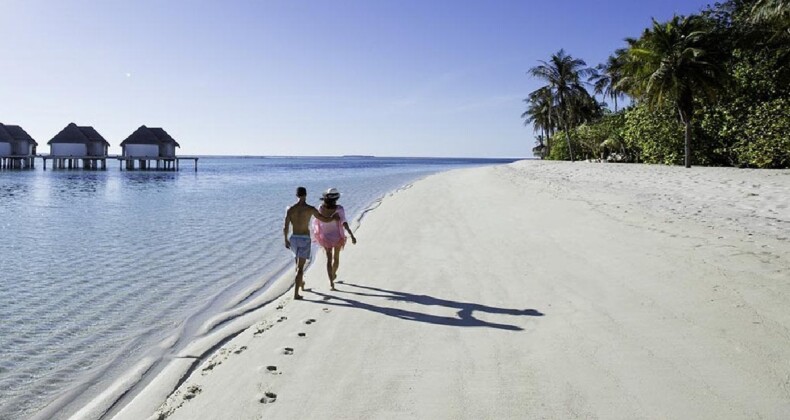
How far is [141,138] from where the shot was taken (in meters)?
68.2

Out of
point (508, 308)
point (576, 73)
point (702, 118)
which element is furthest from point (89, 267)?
point (576, 73)

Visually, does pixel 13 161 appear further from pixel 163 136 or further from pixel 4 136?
pixel 163 136

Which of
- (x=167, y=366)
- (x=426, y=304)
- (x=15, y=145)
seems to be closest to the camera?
(x=167, y=366)

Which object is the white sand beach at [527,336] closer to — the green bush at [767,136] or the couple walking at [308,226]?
the couple walking at [308,226]

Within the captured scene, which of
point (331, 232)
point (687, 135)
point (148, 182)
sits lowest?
point (148, 182)

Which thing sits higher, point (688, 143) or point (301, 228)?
point (688, 143)

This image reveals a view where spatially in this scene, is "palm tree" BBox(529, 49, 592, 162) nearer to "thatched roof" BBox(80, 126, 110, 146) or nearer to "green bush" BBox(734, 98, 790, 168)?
"green bush" BBox(734, 98, 790, 168)

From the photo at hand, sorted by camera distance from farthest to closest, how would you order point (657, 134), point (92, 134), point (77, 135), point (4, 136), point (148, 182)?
point (92, 134) < point (77, 135) < point (4, 136) < point (148, 182) < point (657, 134)

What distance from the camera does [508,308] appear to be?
5.71 metres

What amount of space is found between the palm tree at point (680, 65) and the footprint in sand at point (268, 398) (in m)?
27.1

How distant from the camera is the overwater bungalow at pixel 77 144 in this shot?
214ft

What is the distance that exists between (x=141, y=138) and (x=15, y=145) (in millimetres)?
16017

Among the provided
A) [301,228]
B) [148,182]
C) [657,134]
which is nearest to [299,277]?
[301,228]

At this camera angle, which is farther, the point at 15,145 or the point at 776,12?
the point at 15,145
